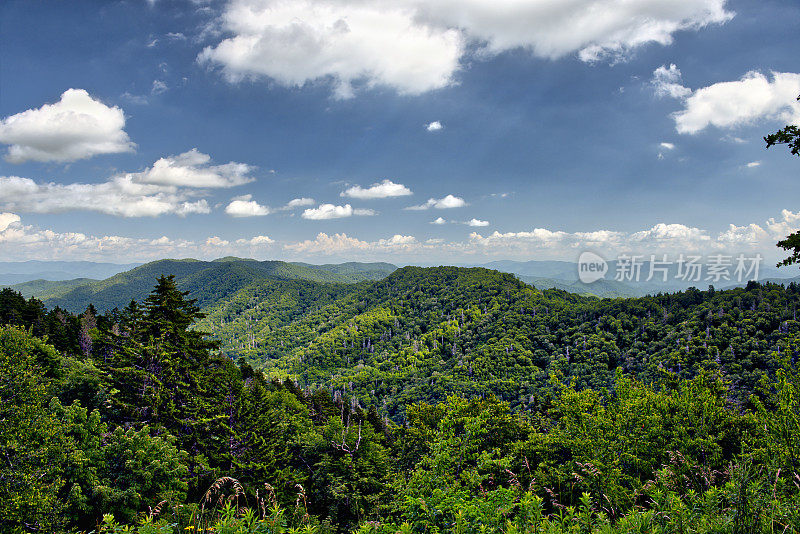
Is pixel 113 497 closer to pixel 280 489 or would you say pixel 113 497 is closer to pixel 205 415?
pixel 205 415

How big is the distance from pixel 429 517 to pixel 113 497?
552 inches

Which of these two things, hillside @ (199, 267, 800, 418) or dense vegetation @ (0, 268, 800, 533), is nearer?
dense vegetation @ (0, 268, 800, 533)

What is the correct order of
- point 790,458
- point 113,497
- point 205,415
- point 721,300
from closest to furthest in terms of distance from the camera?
point 790,458, point 113,497, point 205,415, point 721,300

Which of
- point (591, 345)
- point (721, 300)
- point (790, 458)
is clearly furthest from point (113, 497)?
point (721, 300)

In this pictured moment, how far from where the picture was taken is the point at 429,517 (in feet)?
22.6

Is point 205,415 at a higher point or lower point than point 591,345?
higher

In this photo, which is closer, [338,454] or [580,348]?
[338,454]

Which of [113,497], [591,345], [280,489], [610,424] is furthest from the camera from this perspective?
[591,345]

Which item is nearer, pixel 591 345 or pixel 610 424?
pixel 610 424

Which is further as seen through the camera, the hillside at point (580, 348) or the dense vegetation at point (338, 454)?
the hillside at point (580, 348)

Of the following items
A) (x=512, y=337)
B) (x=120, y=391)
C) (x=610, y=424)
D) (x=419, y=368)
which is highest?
(x=610, y=424)

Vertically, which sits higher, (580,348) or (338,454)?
(338,454)

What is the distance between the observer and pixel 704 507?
575cm

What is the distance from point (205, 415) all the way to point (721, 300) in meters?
155
